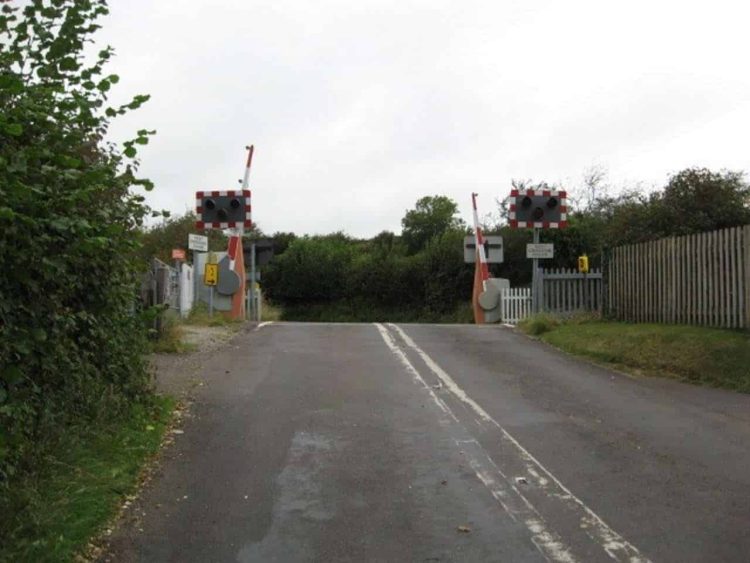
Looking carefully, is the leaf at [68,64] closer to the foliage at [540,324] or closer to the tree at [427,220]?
the foliage at [540,324]

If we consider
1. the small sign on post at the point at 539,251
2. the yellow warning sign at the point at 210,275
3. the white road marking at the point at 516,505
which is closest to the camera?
the white road marking at the point at 516,505

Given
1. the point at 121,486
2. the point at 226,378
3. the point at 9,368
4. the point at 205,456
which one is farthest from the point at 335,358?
the point at 9,368

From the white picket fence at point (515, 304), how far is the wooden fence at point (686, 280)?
4421 millimetres

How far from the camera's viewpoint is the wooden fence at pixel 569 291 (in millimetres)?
22250

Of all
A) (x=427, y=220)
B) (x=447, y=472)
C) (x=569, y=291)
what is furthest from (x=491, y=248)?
(x=427, y=220)

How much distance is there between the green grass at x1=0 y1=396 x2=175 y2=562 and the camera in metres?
4.69

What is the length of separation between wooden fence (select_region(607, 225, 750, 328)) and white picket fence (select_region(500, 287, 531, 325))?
4421mm

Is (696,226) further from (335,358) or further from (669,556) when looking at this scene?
(669,556)

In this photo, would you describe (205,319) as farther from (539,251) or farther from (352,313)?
(352,313)

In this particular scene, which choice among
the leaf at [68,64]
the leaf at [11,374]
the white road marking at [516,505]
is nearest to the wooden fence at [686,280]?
the white road marking at [516,505]

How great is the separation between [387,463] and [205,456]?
1.59 m

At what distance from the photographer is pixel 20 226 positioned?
4.97 meters

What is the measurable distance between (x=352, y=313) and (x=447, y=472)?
38.5m

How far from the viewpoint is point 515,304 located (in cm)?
2312
